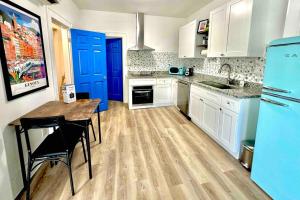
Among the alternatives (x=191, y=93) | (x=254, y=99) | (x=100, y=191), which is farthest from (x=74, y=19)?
(x=254, y=99)

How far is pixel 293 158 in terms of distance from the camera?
1388mm

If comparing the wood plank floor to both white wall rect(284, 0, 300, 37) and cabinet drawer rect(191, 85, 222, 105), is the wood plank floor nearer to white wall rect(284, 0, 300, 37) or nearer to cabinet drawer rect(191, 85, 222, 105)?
cabinet drawer rect(191, 85, 222, 105)

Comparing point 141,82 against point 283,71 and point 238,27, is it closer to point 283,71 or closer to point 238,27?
point 238,27

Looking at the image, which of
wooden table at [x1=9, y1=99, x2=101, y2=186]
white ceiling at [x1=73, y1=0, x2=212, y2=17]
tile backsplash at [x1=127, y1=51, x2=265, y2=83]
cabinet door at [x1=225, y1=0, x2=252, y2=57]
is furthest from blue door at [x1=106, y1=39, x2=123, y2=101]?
cabinet door at [x1=225, y1=0, x2=252, y2=57]

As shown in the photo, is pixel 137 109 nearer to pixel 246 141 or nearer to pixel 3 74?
pixel 246 141

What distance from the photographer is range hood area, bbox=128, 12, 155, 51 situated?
457 cm

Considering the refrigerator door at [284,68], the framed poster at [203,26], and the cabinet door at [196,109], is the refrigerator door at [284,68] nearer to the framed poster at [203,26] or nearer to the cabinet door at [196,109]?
the cabinet door at [196,109]

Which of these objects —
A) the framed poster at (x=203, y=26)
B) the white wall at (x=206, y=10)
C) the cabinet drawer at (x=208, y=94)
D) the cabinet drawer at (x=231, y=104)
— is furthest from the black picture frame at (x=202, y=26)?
the cabinet drawer at (x=231, y=104)

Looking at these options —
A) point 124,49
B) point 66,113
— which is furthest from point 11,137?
point 124,49

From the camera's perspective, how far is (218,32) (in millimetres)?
2965

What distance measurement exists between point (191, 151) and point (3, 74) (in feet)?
8.00

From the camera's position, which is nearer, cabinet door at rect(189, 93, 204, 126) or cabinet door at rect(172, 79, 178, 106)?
cabinet door at rect(189, 93, 204, 126)

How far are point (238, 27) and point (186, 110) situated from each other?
1.99 metres

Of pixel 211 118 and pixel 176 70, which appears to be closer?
pixel 211 118
